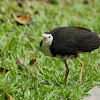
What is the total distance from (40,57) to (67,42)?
1352 mm

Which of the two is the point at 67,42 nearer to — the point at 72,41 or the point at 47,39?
the point at 72,41

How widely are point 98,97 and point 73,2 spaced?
5.63 meters

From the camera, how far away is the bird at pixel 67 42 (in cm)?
415

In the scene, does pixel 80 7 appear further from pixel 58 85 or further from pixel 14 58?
pixel 58 85

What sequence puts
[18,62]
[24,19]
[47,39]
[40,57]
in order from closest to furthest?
[47,39], [18,62], [40,57], [24,19]

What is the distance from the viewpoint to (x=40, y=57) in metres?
5.45

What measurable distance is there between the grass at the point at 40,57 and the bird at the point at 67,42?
28 centimetres

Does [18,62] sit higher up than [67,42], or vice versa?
[67,42]

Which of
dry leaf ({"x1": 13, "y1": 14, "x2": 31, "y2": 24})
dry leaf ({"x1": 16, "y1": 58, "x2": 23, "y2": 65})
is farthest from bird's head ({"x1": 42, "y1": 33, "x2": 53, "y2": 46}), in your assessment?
dry leaf ({"x1": 13, "y1": 14, "x2": 31, "y2": 24})

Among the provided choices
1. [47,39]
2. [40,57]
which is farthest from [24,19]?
[47,39]

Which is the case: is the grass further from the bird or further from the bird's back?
the bird's back

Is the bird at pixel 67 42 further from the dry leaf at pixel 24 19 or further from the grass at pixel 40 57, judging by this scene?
the dry leaf at pixel 24 19

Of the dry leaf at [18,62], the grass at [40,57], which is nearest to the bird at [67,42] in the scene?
the grass at [40,57]

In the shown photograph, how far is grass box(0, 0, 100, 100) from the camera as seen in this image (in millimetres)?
4086
